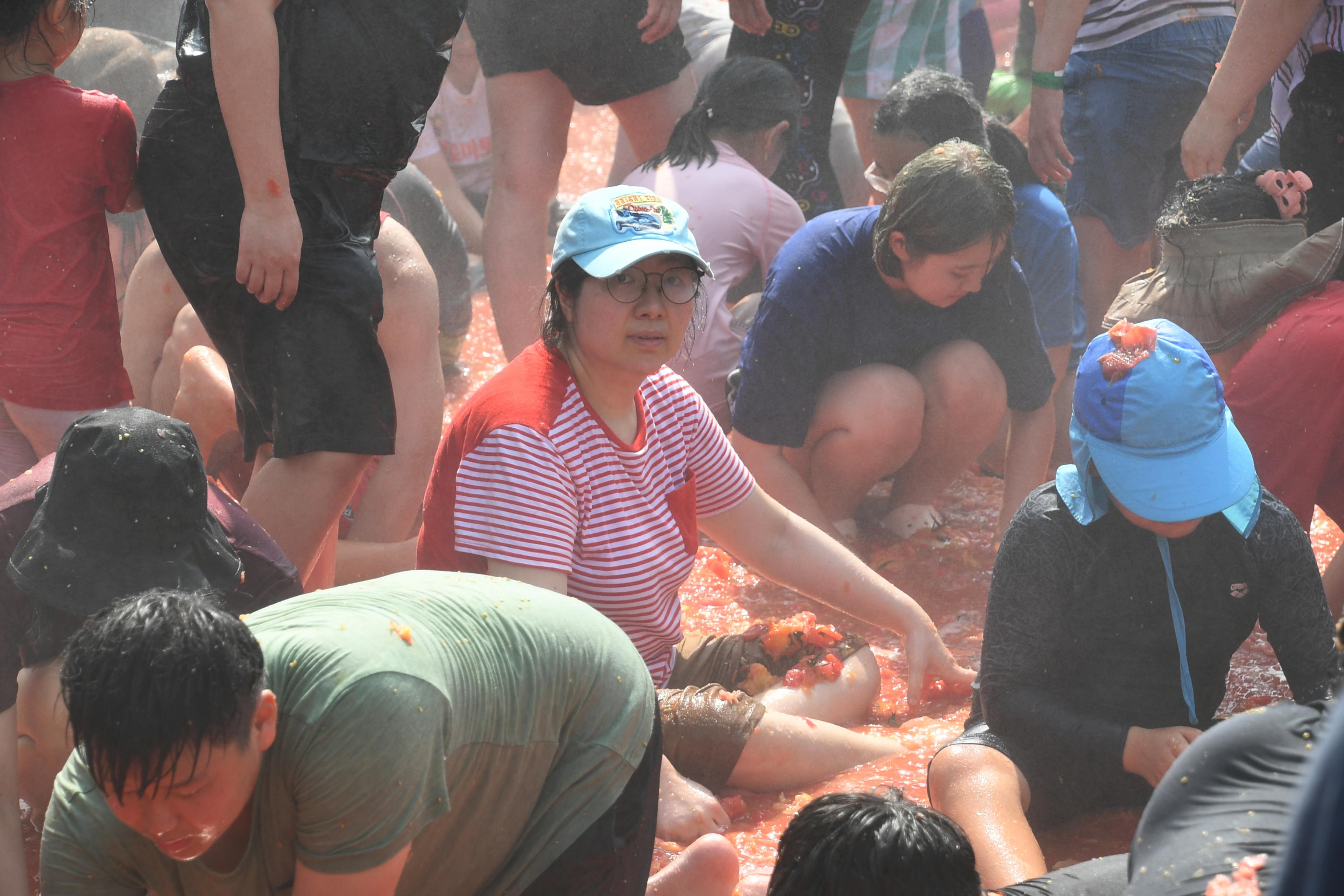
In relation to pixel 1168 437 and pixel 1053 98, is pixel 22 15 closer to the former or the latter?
pixel 1168 437

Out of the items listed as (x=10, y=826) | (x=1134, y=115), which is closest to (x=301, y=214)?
(x=10, y=826)

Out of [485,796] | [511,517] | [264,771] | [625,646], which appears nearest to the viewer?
[264,771]

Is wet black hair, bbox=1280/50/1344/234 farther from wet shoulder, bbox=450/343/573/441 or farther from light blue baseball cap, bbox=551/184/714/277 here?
wet shoulder, bbox=450/343/573/441

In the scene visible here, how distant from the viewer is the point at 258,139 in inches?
89.9

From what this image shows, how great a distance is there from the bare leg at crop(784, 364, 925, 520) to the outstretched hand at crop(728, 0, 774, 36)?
56.3 inches

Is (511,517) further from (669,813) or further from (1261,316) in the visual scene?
(1261,316)

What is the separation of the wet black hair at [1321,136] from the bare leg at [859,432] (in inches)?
43.0

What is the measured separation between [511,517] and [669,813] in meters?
0.65

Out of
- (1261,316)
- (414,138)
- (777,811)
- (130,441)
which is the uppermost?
(414,138)

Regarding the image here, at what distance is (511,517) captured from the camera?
2.31 meters

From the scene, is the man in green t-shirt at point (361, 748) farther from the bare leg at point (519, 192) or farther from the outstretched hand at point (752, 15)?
the outstretched hand at point (752, 15)

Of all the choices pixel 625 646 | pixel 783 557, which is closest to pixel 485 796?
pixel 625 646

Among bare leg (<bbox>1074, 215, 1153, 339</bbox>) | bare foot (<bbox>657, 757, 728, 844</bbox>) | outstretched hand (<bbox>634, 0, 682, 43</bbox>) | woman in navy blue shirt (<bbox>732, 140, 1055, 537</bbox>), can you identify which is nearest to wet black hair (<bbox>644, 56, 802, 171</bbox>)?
outstretched hand (<bbox>634, 0, 682, 43</bbox>)

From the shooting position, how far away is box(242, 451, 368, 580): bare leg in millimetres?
2496
